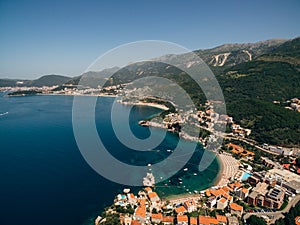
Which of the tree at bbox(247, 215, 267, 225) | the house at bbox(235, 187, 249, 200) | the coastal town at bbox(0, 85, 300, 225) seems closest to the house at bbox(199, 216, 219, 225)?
the coastal town at bbox(0, 85, 300, 225)

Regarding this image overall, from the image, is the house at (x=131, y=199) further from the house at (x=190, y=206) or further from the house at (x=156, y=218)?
the house at (x=190, y=206)

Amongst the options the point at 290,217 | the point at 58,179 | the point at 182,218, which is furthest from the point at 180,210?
the point at 58,179

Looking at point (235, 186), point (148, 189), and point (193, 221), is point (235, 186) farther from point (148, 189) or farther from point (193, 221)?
point (148, 189)

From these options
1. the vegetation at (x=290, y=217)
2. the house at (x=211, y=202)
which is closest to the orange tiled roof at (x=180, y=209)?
the house at (x=211, y=202)

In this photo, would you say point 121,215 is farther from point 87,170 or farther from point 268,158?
point 268,158

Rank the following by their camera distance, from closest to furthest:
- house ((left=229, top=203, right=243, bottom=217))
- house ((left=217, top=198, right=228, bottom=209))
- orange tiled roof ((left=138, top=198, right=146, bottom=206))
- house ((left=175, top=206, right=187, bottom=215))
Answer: house ((left=175, top=206, right=187, bottom=215)) < house ((left=229, top=203, right=243, bottom=217)) < orange tiled roof ((left=138, top=198, right=146, bottom=206)) < house ((left=217, top=198, right=228, bottom=209))

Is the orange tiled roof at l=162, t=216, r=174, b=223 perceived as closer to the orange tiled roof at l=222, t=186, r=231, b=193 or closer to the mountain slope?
the orange tiled roof at l=222, t=186, r=231, b=193
